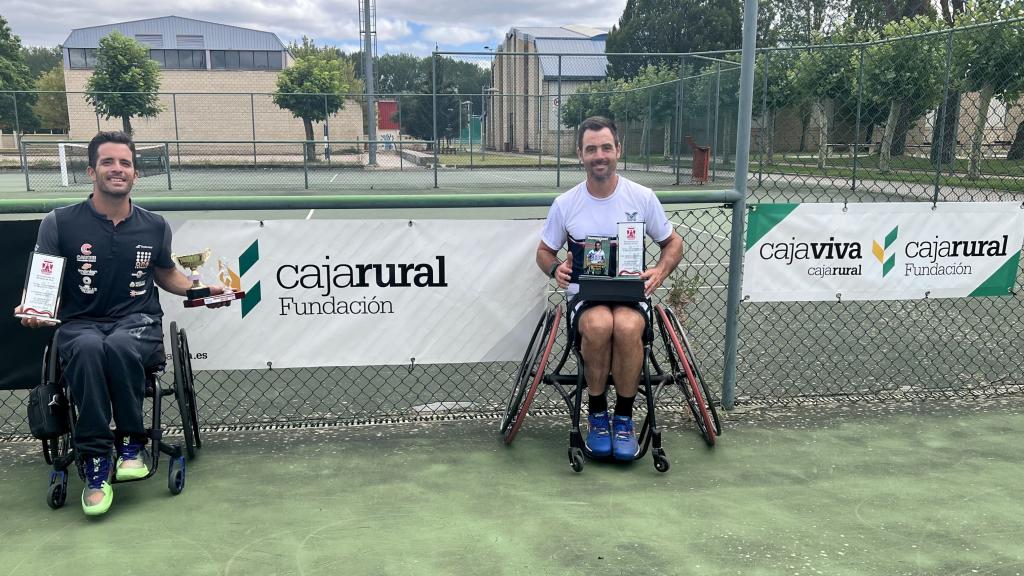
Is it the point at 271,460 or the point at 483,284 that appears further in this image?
the point at 483,284

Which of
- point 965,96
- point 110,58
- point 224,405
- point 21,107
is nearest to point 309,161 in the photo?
point 21,107

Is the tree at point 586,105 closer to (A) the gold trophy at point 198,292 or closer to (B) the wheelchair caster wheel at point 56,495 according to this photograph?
(A) the gold trophy at point 198,292

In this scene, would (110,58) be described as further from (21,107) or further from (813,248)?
(813,248)

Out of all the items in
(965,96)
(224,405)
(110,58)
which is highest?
Answer: (110,58)

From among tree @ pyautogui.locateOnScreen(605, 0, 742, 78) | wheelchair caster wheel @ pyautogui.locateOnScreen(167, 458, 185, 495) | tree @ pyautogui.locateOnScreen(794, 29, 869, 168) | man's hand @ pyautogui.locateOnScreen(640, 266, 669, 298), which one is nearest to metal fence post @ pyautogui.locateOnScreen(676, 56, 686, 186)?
tree @ pyautogui.locateOnScreen(794, 29, 869, 168)

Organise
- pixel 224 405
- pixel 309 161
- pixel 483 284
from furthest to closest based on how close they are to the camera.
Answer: pixel 309 161, pixel 224 405, pixel 483 284

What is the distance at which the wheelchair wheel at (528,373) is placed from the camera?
3674 millimetres

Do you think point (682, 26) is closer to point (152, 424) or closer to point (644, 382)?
point (644, 382)

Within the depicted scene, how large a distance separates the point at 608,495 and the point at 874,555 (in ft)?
3.41

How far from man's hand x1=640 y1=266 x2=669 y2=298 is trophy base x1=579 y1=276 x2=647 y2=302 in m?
0.05

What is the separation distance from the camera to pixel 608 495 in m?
3.26

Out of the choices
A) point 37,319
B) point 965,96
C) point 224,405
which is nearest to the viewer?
point 37,319

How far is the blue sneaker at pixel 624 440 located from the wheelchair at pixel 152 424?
196 centimetres

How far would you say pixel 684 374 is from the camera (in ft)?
12.2
